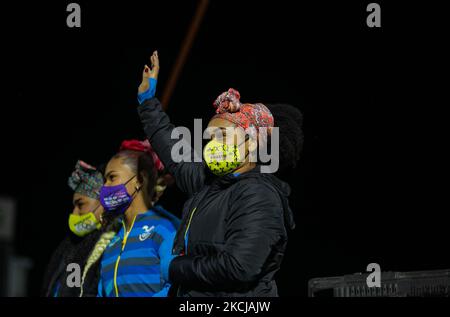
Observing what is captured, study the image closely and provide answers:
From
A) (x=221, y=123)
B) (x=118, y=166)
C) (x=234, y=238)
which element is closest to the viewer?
(x=234, y=238)

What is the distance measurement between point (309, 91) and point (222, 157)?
1148 mm

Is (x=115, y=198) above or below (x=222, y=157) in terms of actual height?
below

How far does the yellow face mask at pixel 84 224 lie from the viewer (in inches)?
196

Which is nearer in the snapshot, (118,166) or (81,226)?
(118,166)

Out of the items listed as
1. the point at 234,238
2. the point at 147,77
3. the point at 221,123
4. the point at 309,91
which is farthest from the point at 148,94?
the point at 234,238

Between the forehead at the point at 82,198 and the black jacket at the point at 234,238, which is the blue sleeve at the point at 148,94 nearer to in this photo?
the black jacket at the point at 234,238

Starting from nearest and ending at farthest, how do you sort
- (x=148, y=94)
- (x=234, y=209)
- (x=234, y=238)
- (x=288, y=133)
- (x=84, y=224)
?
(x=234, y=238), (x=234, y=209), (x=288, y=133), (x=148, y=94), (x=84, y=224)

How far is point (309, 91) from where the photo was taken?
4258mm

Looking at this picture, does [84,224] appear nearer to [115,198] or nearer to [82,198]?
[82,198]

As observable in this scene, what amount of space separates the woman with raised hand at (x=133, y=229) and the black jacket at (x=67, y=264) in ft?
0.35

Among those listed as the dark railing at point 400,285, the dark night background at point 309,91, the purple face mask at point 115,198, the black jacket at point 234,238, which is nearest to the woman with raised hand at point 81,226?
the dark night background at point 309,91
